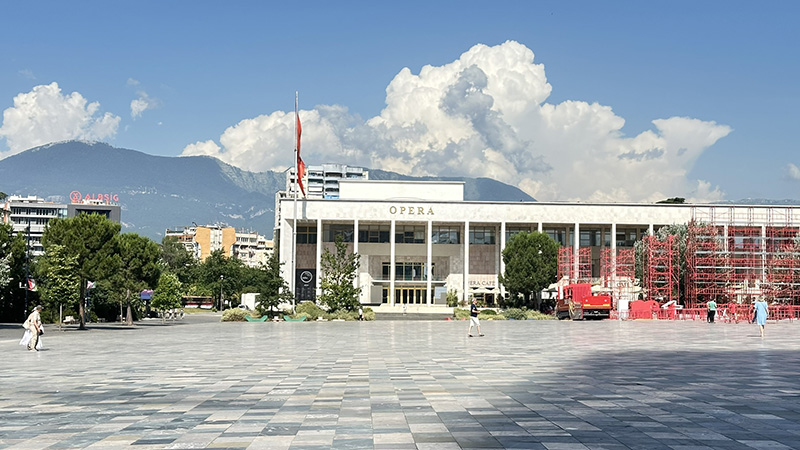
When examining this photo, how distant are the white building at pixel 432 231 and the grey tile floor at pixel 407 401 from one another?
233ft

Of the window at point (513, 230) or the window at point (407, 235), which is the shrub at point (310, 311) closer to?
the window at point (407, 235)

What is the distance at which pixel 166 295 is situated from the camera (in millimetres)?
70000

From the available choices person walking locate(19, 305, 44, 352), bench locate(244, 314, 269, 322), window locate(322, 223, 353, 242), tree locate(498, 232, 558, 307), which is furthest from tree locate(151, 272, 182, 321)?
person walking locate(19, 305, 44, 352)

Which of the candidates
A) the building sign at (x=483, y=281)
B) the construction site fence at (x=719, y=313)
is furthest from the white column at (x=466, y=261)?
the construction site fence at (x=719, y=313)

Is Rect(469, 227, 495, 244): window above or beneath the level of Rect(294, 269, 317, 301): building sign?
above

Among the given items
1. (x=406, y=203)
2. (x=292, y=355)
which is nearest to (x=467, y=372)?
(x=292, y=355)

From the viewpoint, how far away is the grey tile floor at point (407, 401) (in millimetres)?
8984

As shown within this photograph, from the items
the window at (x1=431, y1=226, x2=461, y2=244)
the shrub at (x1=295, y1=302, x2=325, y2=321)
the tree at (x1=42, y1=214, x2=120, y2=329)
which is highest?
the window at (x1=431, y1=226, x2=461, y2=244)

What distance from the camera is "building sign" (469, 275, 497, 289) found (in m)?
96.1

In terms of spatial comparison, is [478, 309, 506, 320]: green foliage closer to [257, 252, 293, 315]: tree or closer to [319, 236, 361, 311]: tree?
[319, 236, 361, 311]: tree

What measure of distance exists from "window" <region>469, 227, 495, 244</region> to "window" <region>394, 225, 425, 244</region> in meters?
6.26

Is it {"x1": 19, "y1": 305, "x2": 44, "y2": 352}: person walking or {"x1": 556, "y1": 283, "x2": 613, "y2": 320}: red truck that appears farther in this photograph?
{"x1": 556, "y1": 283, "x2": 613, "y2": 320}: red truck

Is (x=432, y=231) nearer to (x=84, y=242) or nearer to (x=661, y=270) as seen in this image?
(x=661, y=270)

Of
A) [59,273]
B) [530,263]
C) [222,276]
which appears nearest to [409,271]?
[530,263]
